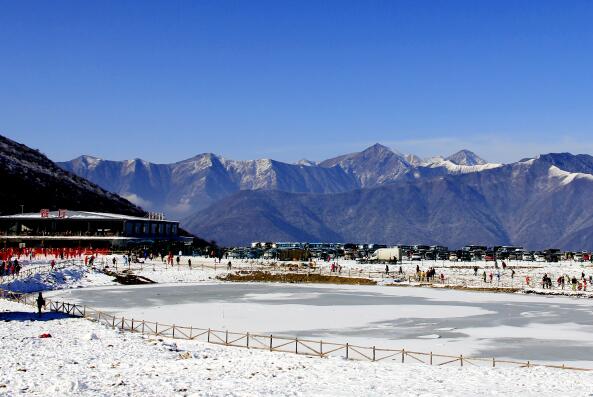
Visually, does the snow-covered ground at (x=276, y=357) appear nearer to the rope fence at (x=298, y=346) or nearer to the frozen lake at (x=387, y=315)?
the frozen lake at (x=387, y=315)

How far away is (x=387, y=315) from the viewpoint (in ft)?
185

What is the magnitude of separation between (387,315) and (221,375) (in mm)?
25584

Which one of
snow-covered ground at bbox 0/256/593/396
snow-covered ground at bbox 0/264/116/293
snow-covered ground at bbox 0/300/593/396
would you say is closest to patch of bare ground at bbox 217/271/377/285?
snow-covered ground at bbox 0/264/116/293

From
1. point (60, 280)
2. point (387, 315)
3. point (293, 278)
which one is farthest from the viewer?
point (293, 278)

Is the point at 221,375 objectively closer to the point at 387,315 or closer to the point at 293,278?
the point at 387,315

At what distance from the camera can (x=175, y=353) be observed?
3875 centimetres

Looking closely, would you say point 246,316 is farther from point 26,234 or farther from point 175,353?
point 26,234

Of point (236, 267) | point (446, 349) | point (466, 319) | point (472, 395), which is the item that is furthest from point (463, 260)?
point (472, 395)

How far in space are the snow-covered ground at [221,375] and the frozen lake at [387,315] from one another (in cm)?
587

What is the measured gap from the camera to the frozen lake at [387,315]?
42.8 meters

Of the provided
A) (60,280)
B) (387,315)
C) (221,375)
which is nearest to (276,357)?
(221,375)

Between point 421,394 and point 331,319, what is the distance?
23254mm

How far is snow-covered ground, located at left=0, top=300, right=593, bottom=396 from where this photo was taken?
99.6 feet

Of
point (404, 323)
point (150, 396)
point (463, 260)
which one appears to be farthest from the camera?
point (463, 260)
